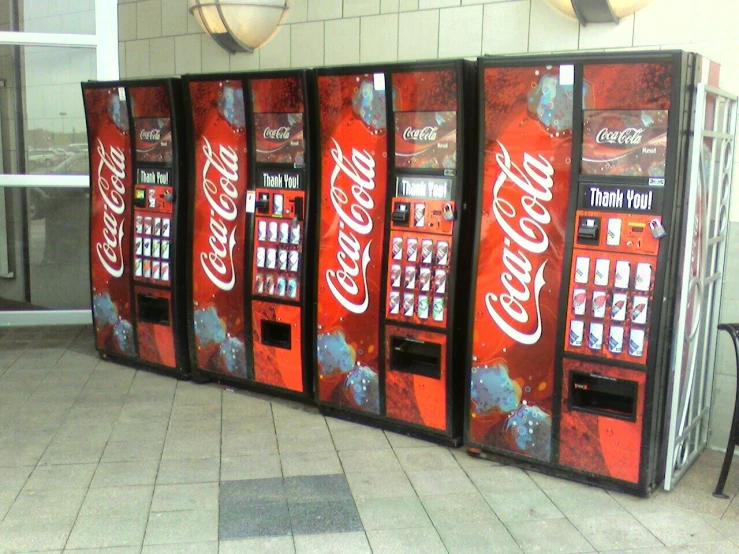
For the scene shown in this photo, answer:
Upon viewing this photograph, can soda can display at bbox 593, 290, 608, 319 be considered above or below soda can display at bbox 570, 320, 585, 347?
above

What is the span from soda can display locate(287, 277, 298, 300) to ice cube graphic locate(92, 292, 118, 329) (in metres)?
1.74

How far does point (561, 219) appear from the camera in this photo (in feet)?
13.1

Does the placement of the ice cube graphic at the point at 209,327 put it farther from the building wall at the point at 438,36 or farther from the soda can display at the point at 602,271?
the soda can display at the point at 602,271

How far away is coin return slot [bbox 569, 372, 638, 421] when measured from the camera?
12.9 feet

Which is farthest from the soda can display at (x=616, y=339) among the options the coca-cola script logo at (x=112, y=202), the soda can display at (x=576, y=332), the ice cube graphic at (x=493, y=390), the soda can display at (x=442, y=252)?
the coca-cola script logo at (x=112, y=202)

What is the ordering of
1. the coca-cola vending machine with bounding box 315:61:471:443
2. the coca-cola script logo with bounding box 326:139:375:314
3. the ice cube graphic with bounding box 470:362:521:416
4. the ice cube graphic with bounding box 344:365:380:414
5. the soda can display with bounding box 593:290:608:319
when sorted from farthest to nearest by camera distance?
the ice cube graphic with bounding box 344:365:380:414
the coca-cola script logo with bounding box 326:139:375:314
the coca-cola vending machine with bounding box 315:61:471:443
the ice cube graphic with bounding box 470:362:521:416
the soda can display with bounding box 593:290:608:319

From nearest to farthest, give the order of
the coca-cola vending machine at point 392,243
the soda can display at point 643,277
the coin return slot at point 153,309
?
the soda can display at point 643,277 → the coca-cola vending machine at point 392,243 → the coin return slot at point 153,309

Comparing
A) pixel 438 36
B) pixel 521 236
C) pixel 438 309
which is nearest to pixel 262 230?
pixel 438 309

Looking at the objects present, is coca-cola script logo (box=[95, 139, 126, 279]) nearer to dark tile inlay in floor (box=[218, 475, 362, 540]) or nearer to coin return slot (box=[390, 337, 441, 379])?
coin return slot (box=[390, 337, 441, 379])

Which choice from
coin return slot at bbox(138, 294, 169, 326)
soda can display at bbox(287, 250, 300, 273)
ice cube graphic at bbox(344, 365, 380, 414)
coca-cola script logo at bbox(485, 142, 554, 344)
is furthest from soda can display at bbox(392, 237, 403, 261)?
coin return slot at bbox(138, 294, 169, 326)

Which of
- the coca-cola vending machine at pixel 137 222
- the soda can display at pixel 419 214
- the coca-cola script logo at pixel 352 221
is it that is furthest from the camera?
the coca-cola vending machine at pixel 137 222

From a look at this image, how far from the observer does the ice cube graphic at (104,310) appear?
20.5ft

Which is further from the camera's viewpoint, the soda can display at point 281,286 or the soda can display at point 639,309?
the soda can display at point 281,286

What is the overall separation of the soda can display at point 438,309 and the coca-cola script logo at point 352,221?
1.50 ft
